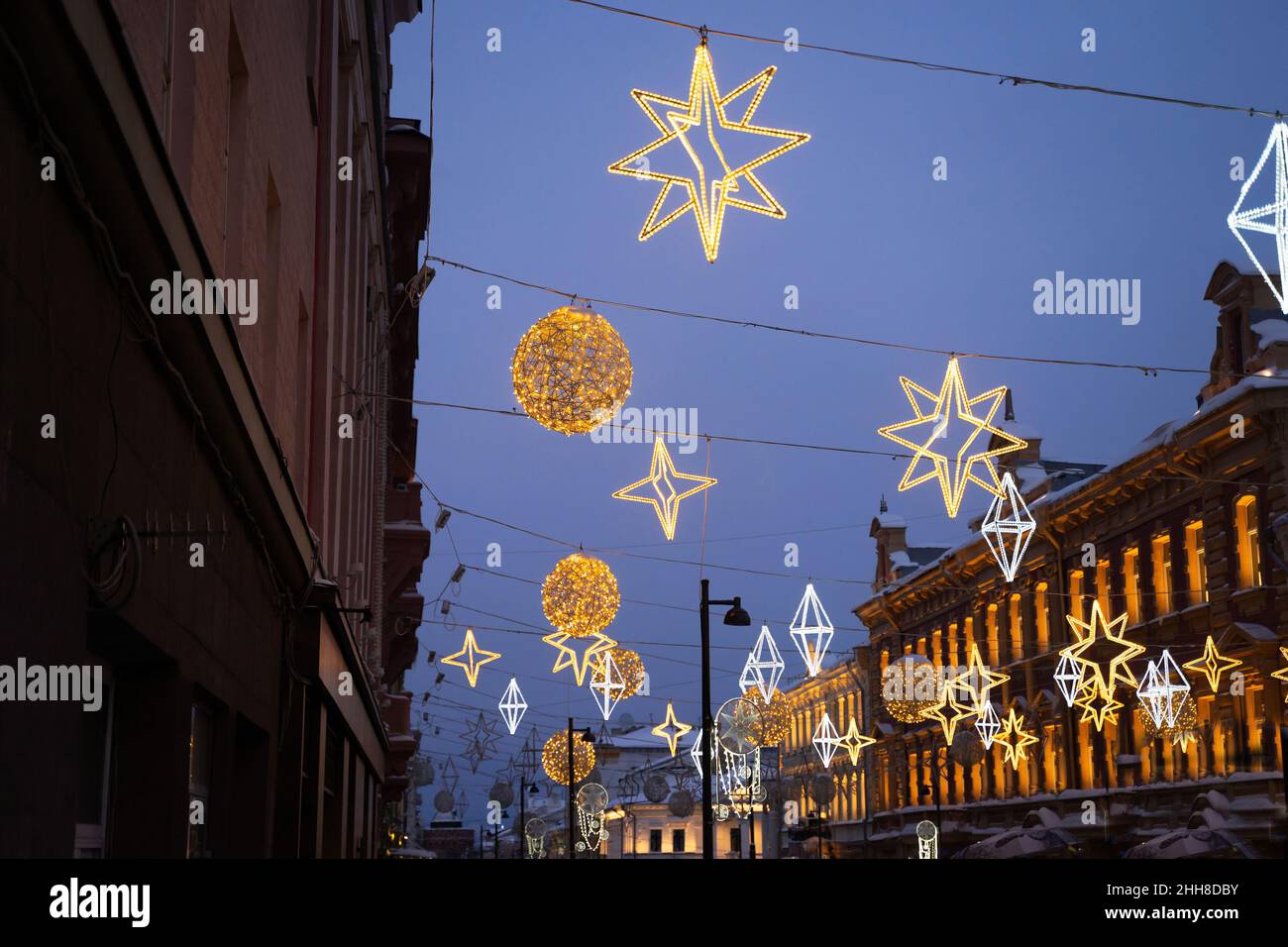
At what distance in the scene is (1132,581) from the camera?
40406 millimetres

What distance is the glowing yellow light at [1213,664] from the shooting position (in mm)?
34344

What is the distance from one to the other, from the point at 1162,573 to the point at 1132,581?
1.80 m

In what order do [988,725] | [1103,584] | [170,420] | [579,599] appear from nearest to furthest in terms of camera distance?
[170,420]
[579,599]
[1103,584]
[988,725]

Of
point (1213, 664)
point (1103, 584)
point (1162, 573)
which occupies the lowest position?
point (1213, 664)

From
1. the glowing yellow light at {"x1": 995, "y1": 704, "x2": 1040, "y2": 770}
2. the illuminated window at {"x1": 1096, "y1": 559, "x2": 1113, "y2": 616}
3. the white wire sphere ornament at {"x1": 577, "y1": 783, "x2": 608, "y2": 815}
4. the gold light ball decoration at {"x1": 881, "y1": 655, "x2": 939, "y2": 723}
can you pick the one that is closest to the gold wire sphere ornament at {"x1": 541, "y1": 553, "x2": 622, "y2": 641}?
the gold light ball decoration at {"x1": 881, "y1": 655, "x2": 939, "y2": 723}

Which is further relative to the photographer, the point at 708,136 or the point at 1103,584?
the point at 1103,584

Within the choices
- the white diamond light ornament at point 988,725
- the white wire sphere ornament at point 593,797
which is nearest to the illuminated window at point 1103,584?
the white diamond light ornament at point 988,725

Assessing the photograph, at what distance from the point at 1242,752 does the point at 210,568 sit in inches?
1201

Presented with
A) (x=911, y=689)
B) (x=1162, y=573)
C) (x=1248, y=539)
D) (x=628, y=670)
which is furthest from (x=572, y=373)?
(x=1162, y=573)

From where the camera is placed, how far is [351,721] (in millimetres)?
19000

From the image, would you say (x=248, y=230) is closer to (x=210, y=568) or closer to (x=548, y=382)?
(x=210, y=568)

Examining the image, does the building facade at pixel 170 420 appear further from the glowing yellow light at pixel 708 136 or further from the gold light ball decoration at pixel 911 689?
the gold light ball decoration at pixel 911 689

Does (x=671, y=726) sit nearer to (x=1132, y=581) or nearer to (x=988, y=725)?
(x=988, y=725)
